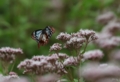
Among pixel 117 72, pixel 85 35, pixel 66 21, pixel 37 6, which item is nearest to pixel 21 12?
pixel 37 6

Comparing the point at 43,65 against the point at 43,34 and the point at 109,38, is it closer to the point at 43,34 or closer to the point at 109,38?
the point at 43,34

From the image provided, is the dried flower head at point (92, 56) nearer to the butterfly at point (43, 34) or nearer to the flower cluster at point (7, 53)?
the butterfly at point (43, 34)

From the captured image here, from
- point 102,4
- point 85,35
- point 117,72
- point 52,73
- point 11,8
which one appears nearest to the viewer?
point 117,72

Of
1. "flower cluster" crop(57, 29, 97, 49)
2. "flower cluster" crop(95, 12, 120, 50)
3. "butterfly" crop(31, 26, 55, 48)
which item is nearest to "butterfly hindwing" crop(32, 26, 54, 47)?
"butterfly" crop(31, 26, 55, 48)

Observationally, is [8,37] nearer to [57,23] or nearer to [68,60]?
[57,23]

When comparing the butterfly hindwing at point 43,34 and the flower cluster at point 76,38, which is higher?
the butterfly hindwing at point 43,34

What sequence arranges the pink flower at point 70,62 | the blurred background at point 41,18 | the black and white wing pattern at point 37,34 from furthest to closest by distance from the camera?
the blurred background at point 41,18, the black and white wing pattern at point 37,34, the pink flower at point 70,62

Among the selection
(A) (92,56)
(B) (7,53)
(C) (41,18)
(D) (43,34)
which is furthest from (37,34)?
(C) (41,18)

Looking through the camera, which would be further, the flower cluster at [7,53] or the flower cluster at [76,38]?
the flower cluster at [7,53]

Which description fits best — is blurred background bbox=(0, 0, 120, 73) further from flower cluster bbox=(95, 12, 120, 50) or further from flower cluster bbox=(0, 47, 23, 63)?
flower cluster bbox=(0, 47, 23, 63)

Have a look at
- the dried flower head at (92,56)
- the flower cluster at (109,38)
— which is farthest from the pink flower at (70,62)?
the flower cluster at (109,38)
